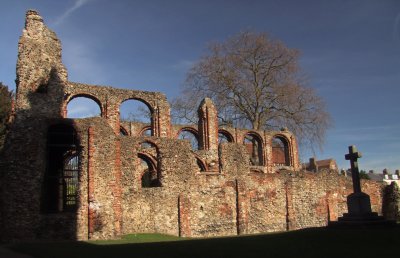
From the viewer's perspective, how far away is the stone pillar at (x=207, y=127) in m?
27.5

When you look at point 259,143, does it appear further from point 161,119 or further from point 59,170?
point 59,170

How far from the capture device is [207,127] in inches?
1092

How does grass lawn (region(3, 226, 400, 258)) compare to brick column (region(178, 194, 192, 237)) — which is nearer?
grass lawn (region(3, 226, 400, 258))

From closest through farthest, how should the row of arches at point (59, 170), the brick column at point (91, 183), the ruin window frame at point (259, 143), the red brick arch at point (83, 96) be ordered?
the brick column at point (91, 183), the row of arches at point (59, 170), the red brick arch at point (83, 96), the ruin window frame at point (259, 143)

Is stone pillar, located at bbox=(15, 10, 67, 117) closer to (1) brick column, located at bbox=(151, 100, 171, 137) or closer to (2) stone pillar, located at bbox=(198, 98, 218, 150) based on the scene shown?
(1) brick column, located at bbox=(151, 100, 171, 137)

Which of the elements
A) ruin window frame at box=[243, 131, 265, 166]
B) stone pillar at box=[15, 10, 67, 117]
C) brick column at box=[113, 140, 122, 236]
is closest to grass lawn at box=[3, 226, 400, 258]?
brick column at box=[113, 140, 122, 236]

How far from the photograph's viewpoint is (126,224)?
54.7 feet

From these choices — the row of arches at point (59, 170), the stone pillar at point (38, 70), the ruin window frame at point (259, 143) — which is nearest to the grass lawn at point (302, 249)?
the stone pillar at point (38, 70)

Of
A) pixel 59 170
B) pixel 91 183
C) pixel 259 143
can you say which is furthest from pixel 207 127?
A: pixel 91 183

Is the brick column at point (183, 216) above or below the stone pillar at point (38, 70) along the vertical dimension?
below

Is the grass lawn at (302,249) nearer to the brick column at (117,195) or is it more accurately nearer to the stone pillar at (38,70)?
the brick column at (117,195)

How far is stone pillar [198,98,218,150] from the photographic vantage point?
2753 centimetres

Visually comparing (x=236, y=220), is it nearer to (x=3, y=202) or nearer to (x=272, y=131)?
(x=3, y=202)

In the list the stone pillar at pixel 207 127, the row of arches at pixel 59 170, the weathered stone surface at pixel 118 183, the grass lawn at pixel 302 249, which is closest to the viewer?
the grass lawn at pixel 302 249
